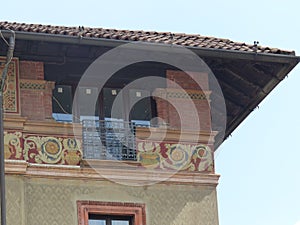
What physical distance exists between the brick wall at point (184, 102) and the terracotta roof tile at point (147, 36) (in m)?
0.63

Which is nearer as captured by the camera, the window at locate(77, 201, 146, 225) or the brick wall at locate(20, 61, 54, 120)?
the window at locate(77, 201, 146, 225)

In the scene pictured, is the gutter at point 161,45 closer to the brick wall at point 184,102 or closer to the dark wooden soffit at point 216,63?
the dark wooden soffit at point 216,63

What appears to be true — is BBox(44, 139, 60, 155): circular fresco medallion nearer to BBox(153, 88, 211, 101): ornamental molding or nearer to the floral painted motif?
the floral painted motif

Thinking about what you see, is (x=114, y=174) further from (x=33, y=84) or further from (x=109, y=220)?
(x=33, y=84)

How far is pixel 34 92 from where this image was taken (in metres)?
23.9

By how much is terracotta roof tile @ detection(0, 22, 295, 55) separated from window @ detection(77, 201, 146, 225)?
273cm

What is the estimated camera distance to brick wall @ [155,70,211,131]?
2458 cm

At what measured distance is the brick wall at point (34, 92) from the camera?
23.8 metres

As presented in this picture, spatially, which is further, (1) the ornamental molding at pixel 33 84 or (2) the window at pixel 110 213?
(1) the ornamental molding at pixel 33 84

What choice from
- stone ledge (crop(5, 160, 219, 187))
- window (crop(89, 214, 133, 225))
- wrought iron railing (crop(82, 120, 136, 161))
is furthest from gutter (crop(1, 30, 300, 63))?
window (crop(89, 214, 133, 225))

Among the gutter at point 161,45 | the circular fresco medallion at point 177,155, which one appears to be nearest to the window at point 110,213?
the circular fresco medallion at point 177,155

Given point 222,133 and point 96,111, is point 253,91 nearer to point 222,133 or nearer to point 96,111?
point 222,133

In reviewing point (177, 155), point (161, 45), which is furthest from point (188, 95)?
point (161, 45)

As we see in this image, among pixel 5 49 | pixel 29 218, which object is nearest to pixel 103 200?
pixel 29 218
